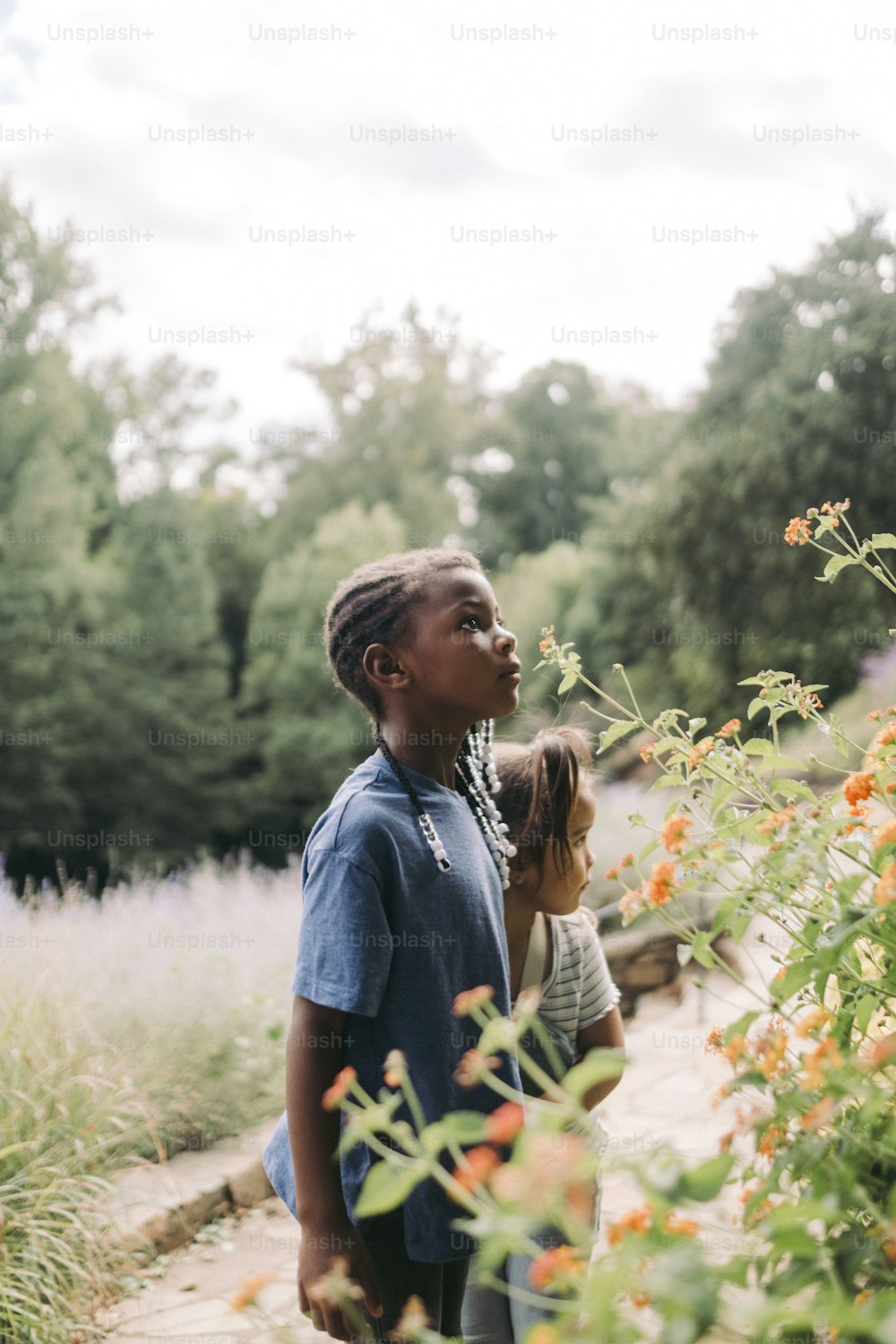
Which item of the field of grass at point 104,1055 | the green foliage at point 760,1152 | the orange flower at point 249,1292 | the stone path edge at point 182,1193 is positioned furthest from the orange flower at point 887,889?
the stone path edge at point 182,1193

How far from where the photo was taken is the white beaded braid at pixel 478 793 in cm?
149

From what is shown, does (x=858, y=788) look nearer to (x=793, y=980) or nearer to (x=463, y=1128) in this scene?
(x=793, y=980)

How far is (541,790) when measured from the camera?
1915 mm

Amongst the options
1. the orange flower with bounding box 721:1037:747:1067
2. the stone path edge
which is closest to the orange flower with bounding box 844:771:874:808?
the orange flower with bounding box 721:1037:747:1067

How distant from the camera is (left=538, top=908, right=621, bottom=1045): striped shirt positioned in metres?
1.87

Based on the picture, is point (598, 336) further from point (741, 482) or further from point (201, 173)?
A: point (201, 173)

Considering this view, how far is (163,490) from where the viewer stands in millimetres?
19125

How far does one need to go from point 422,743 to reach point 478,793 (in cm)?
22

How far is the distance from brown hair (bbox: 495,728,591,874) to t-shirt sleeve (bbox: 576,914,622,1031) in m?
0.20

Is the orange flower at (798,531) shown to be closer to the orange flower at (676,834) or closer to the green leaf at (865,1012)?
the orange flower at (676,834)

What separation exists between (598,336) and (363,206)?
9.11 meters

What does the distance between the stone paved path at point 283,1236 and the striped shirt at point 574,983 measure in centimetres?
27

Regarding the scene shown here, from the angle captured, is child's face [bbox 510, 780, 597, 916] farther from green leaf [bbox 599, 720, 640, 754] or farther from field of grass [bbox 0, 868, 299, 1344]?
field of grass [bbox 0, 868, 299, 1344]

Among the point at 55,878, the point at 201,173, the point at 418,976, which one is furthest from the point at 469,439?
the point at 418,976
